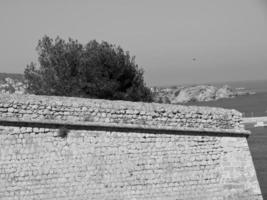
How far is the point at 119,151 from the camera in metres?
12.7

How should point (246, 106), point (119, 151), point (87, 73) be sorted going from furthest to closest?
point (246, 106), point (87, 73), point (119, 151)

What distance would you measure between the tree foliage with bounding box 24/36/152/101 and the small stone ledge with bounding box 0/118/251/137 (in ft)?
25.3

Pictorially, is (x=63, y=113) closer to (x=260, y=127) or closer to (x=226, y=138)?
(x=226, y=138)

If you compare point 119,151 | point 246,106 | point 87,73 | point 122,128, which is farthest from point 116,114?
point 246,106

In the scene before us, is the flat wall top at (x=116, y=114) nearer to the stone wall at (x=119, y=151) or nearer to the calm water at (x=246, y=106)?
the stone wall at (x=119, y=151)

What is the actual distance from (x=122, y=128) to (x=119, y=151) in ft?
1.68

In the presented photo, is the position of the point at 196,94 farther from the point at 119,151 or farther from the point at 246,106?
the point at 119,151

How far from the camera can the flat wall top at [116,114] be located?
11781mm

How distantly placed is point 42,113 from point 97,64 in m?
10.3

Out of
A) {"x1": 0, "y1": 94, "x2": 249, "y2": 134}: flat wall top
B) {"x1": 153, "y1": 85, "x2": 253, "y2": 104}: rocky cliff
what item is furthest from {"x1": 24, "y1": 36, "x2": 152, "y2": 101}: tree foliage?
{"x1": 153, "y1": 85, "x2": 253, "y2": 104}: rocky cliff

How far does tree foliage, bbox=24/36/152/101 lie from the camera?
70.2 ft

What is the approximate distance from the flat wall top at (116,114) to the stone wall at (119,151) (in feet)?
0.07

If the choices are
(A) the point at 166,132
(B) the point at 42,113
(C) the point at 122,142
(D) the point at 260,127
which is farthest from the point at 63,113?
(D) the point at 260,127

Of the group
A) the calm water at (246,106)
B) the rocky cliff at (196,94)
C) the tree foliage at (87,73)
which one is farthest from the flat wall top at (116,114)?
the rocky cliff at (196,94)
